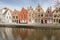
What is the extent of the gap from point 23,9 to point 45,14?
153 cm

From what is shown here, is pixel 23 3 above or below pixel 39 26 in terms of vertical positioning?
above

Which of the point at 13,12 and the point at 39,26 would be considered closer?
the point at 39,26

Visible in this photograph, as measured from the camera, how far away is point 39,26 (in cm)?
1085

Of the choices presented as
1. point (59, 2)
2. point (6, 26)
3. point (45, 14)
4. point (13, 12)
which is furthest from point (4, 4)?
point (59, 2)

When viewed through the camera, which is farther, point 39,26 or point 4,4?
point 4,4

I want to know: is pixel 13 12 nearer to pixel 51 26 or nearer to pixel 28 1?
pixel 28 1

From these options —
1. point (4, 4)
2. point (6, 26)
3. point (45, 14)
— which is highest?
point (4, 4)

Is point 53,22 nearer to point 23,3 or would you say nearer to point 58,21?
point 58,21

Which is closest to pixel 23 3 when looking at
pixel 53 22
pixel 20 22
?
pixel 20 22

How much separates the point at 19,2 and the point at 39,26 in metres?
2.17

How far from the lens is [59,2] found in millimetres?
10953

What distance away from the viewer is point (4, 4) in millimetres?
11672

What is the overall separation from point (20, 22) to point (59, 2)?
293 centimetres

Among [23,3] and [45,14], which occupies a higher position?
[23,3]
